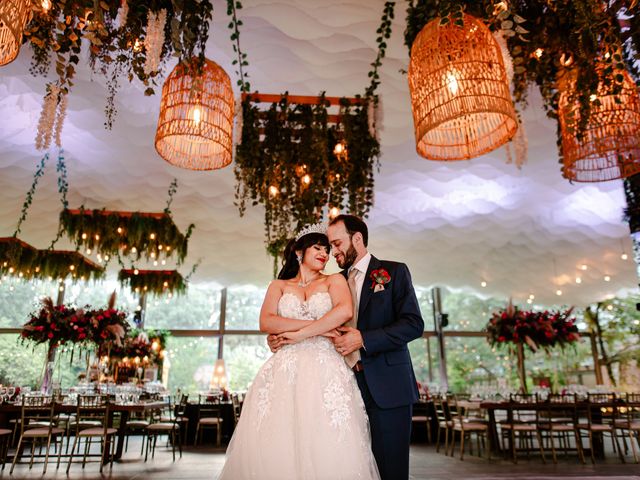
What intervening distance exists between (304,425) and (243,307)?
1347 centimetres

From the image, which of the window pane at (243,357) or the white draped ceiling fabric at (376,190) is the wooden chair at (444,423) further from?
the window pane at (243,357)

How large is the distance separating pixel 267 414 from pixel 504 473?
4777 millimetres

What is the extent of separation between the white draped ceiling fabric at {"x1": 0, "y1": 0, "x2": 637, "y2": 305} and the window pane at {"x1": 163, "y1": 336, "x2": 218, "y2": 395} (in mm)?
2456

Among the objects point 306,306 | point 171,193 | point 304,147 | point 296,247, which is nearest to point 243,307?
point 171,193

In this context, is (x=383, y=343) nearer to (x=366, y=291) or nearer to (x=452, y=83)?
(x=366, y=291)

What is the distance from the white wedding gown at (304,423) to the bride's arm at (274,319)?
12 centimetres

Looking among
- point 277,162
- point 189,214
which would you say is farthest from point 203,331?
point 277,162

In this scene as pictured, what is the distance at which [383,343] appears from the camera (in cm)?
231

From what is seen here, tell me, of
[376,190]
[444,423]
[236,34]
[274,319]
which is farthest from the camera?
[376,190]

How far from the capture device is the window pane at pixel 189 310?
48.5 feet

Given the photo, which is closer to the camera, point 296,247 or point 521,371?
point 296,247

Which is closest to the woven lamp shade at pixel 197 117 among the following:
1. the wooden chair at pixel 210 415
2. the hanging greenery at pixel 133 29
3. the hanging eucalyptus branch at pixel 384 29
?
the hanging greenery at pixel 133 29

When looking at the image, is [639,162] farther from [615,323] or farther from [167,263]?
[615,323]

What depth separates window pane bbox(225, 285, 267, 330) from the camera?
49.8 ft
